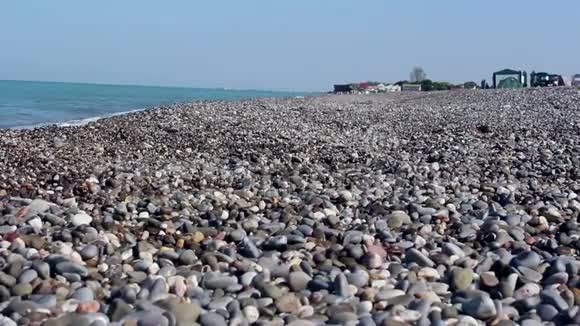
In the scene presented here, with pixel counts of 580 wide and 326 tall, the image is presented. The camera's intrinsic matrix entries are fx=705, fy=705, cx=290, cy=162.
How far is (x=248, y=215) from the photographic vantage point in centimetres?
460

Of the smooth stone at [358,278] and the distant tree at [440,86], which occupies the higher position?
the distant tree at [440,86]

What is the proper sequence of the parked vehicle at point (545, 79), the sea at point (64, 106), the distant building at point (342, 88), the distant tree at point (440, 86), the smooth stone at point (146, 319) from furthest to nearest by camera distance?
1. the distant building at point (342, 88)
2. the distant tree at point (440, 86)
3. the parked vehicle at point (545, 79)
4. the sea at point (64, 106)
5. the smooth stone at point (146, 319)

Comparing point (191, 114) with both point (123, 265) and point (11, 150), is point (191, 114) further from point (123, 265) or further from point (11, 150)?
point (123, 265)

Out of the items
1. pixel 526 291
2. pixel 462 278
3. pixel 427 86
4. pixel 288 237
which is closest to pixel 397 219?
pixel 288 237

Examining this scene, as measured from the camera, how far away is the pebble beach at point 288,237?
9.36 ft

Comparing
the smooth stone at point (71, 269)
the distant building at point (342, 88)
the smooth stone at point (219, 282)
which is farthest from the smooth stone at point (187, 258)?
the distant building at point (342, 88)

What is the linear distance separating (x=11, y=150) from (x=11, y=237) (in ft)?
14.4

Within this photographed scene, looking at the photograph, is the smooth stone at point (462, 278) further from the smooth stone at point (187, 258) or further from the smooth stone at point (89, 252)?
the smooth stone at point (89, 252)

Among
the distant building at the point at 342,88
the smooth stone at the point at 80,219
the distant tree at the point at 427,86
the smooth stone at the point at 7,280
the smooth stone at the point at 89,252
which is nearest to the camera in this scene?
the smooth stone at the point at 7,280

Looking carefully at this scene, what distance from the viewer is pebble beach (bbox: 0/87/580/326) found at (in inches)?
112

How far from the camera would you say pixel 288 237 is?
3867 mm

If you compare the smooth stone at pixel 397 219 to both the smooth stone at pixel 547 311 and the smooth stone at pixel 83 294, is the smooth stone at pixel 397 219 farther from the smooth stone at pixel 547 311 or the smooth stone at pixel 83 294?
the smooth stone at pixel 83 294

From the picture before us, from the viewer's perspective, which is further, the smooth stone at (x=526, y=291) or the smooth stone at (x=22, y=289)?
the smooth stone at (x=526, y=291)

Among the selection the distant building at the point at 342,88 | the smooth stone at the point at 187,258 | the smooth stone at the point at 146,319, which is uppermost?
the distant building at the point at 342,88
